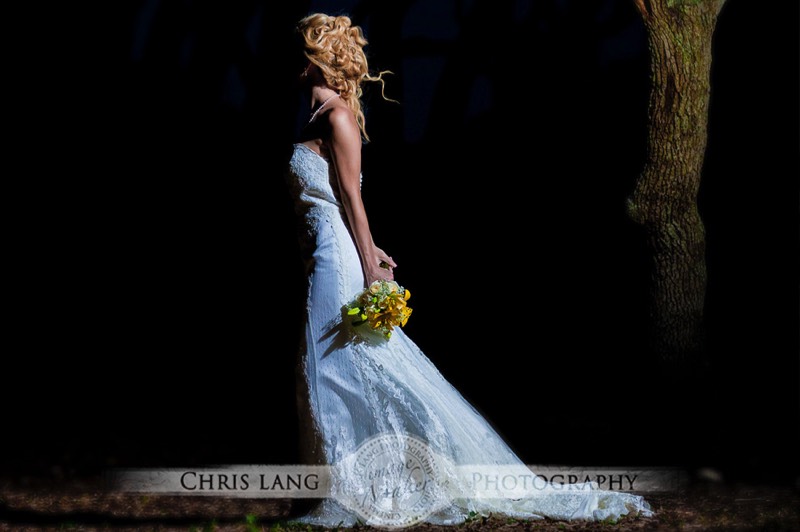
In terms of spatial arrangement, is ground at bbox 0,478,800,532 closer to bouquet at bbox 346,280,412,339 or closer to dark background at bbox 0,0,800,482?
dark background at bbox 0,0,800,482

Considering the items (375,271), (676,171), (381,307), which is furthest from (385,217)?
(381,307)

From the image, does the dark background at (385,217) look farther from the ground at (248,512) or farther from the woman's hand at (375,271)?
the woman's hand at (375,271)

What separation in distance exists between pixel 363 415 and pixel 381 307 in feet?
1.43

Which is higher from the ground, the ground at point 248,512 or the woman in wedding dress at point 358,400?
the woman in wedding dress at point 358,400

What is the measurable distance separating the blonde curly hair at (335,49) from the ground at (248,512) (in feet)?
5.82

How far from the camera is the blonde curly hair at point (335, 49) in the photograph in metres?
3.48

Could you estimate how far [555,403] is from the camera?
5527 millimetres

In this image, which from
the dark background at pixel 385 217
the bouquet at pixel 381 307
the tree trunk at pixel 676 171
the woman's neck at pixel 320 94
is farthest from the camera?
the dark background at pixel 385 217

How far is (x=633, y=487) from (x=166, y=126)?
177 inches

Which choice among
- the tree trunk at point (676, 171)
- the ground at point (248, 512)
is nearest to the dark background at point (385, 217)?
the tree trunk at point (676, 171)

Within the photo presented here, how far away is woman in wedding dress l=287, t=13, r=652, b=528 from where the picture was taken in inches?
135

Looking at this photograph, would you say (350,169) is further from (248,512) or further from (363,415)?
(248,512)

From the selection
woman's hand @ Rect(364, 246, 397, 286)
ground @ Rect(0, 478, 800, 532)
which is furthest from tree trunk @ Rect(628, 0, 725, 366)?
woman's hand @ Rect(364, 246, 397, 286)

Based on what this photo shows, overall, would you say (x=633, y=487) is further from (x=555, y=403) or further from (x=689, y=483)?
(x=555, y=403)
